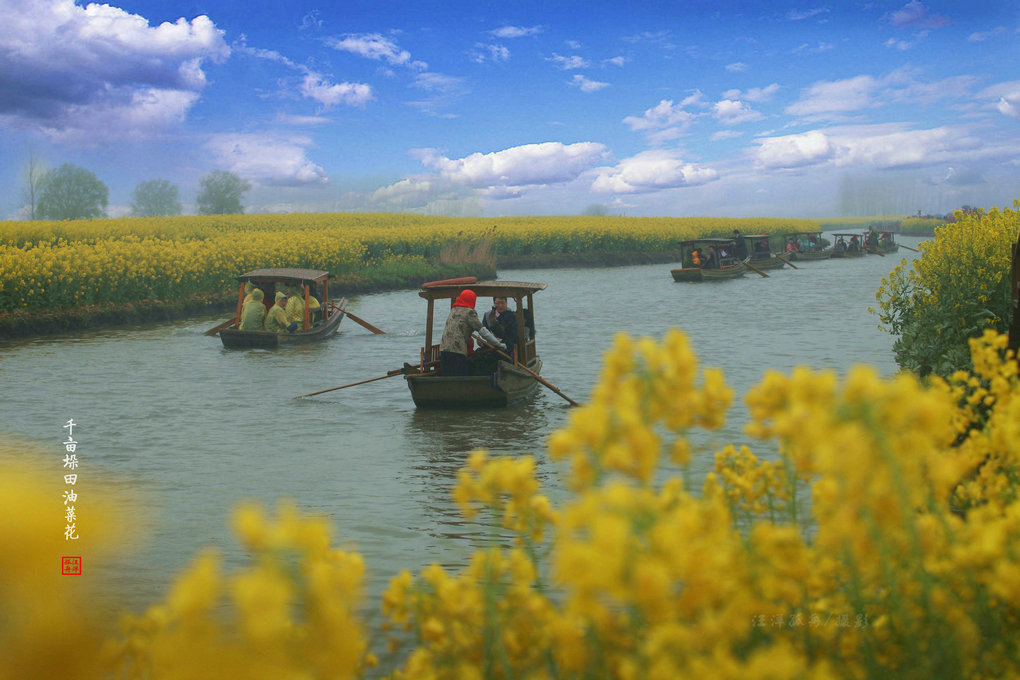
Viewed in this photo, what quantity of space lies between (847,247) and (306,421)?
45.2 metres

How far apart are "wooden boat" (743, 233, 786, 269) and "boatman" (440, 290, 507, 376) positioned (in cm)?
3048


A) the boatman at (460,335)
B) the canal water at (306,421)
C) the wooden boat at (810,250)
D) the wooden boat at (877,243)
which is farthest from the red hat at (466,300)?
the wooden boat at (877,243)

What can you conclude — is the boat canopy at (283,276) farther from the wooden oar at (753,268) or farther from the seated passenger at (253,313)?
the wooden oar at (753,268)

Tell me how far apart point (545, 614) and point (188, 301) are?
24328mm

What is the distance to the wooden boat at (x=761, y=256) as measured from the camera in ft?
132

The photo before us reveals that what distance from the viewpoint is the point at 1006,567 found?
Result: 196 centimetres

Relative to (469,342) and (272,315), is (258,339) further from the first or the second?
(469,342)

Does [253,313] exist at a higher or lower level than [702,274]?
lower

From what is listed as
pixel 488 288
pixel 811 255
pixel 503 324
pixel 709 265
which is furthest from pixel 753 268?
pixel 488 288

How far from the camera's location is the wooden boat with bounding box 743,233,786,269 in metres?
40.2

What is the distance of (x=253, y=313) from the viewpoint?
17984 millimetres

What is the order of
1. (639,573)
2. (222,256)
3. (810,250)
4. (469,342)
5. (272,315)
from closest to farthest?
1. (639,573)
2. (469,342)
3. (272,315)
4. (222,256)
5. (810,250)

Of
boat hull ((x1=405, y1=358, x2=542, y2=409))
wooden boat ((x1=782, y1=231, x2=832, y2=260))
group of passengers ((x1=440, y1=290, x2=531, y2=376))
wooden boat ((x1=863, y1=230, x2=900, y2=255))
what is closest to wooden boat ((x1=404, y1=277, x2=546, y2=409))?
boat hull ((x1=405, y1=358, x2=542, y2=409))

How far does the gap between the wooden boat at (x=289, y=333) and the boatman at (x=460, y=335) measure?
283 inches
